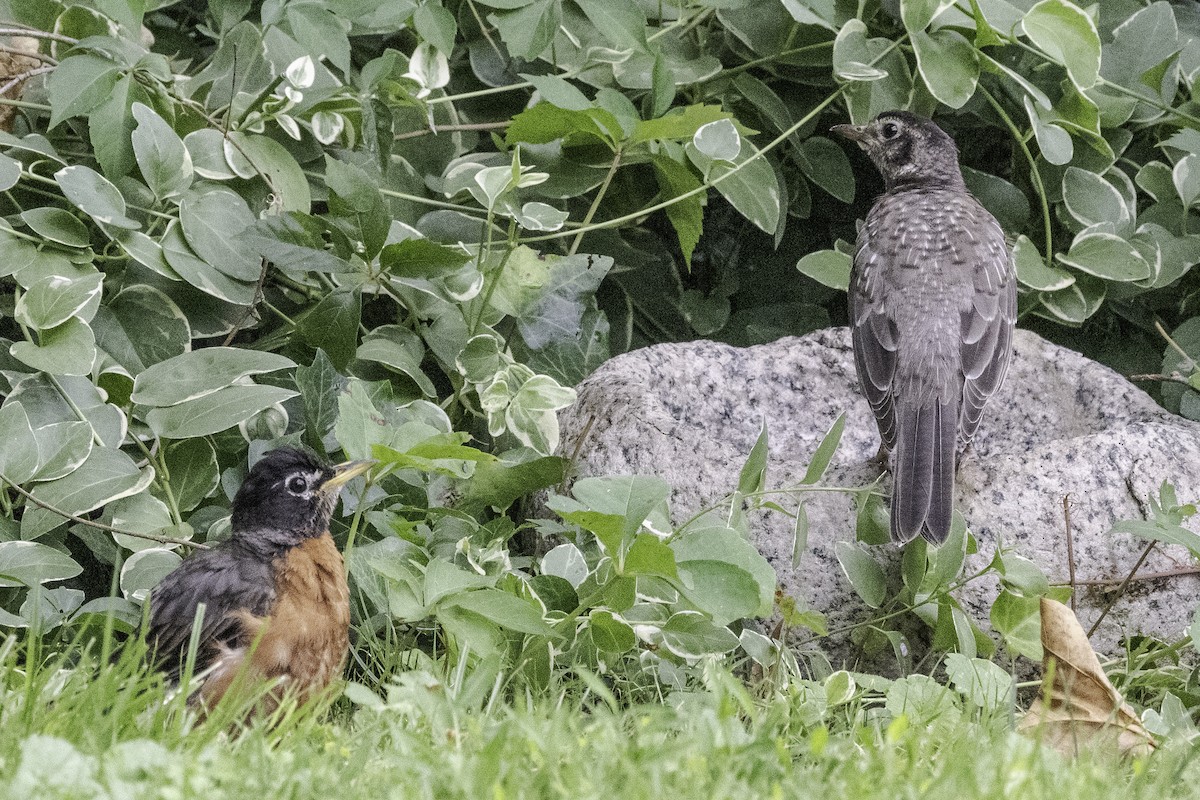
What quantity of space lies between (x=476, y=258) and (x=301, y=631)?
1580 millimetres

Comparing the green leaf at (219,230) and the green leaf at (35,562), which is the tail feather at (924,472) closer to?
the green leaf at (219,230)

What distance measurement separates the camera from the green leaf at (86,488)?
11.6ft

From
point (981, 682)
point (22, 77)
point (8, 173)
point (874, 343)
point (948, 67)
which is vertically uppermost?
point (948, 67)

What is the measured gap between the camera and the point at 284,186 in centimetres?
420

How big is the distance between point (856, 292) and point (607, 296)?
114cm

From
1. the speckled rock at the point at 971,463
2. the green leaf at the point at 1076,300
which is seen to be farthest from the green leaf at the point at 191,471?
the green leaf at the point at 1076,300

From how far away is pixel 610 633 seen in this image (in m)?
3.28

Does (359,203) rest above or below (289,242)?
above

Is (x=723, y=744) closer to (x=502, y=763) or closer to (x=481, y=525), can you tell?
(x=502, y=763)

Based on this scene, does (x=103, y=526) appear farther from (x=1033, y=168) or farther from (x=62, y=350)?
(x=1033, y=168)

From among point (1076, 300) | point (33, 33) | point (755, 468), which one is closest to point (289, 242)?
point (33, 33)

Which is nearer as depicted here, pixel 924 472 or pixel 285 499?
pixel 285 499

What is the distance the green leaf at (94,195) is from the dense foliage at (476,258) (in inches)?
0.5

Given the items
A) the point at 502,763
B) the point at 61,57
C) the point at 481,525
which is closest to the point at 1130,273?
the point at 481,525
